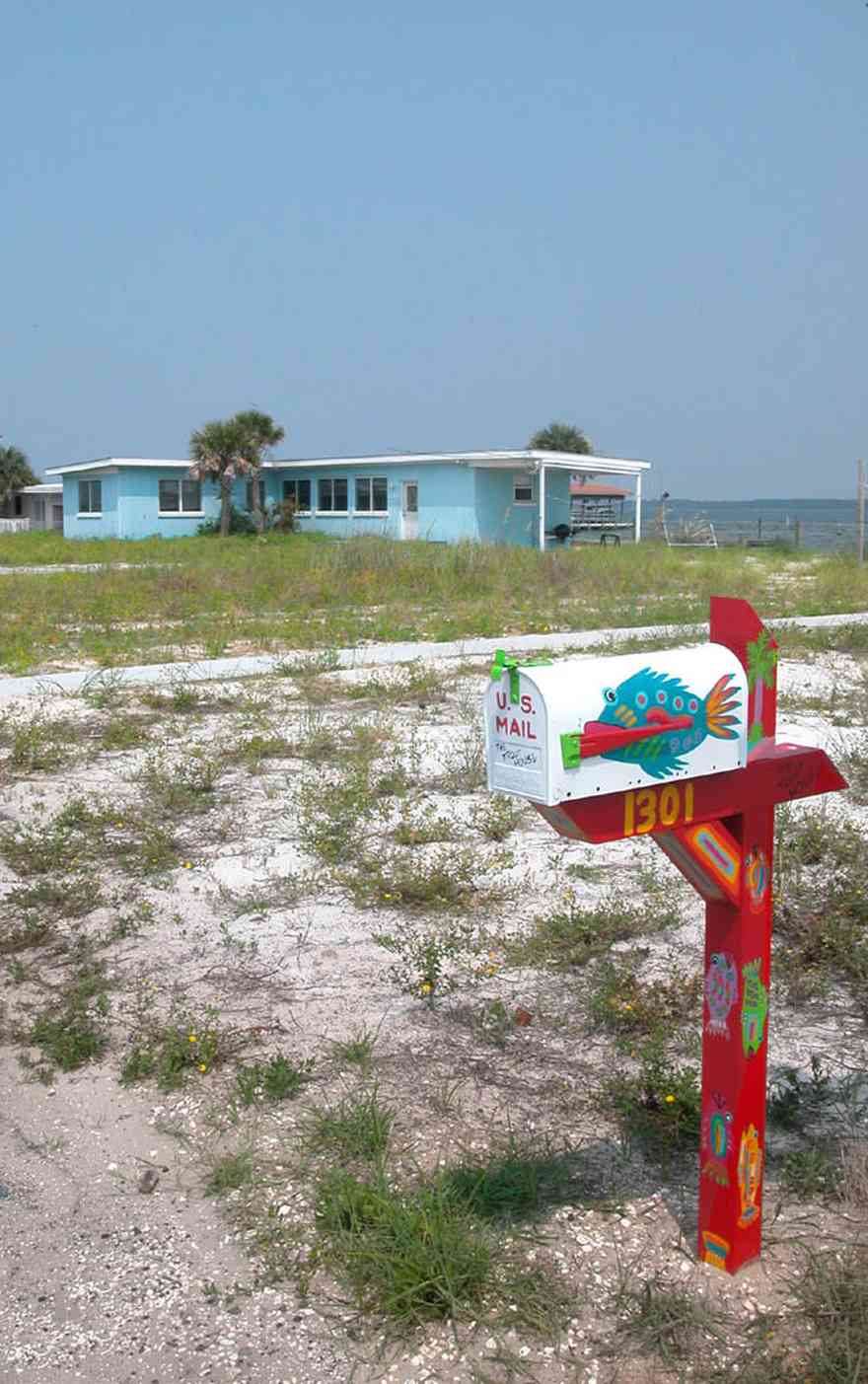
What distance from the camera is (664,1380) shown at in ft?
9.53

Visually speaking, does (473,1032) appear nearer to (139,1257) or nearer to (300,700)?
(139,1257)

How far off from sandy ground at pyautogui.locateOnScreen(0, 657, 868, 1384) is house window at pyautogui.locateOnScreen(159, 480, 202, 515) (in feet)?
126

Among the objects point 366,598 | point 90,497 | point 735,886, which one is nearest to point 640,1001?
point 735,886

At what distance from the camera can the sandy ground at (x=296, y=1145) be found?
3062 millimetres

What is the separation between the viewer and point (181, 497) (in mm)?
44125

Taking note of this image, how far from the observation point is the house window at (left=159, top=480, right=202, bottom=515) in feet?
144

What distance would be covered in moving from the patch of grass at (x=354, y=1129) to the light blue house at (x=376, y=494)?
3143cm

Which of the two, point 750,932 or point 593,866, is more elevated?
point 750,932

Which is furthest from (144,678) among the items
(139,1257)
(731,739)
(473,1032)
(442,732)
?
(731,739)

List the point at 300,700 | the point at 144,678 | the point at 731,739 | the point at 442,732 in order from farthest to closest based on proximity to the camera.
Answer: the point at 144,678 < the point at 300,700 < the point at 442,732 < the point at 731,739

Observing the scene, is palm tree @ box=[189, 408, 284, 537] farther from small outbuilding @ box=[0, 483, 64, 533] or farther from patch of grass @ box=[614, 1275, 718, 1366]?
patch of grass @ box=[614, 1275, 718, 1366]

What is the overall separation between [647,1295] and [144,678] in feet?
29.1

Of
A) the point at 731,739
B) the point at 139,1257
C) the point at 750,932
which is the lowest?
the point at 139,1257

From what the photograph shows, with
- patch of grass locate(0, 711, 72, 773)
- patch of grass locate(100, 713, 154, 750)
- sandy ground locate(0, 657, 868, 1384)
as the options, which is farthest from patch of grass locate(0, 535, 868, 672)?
sandy ground locate(0, 657, 868, 1384)
